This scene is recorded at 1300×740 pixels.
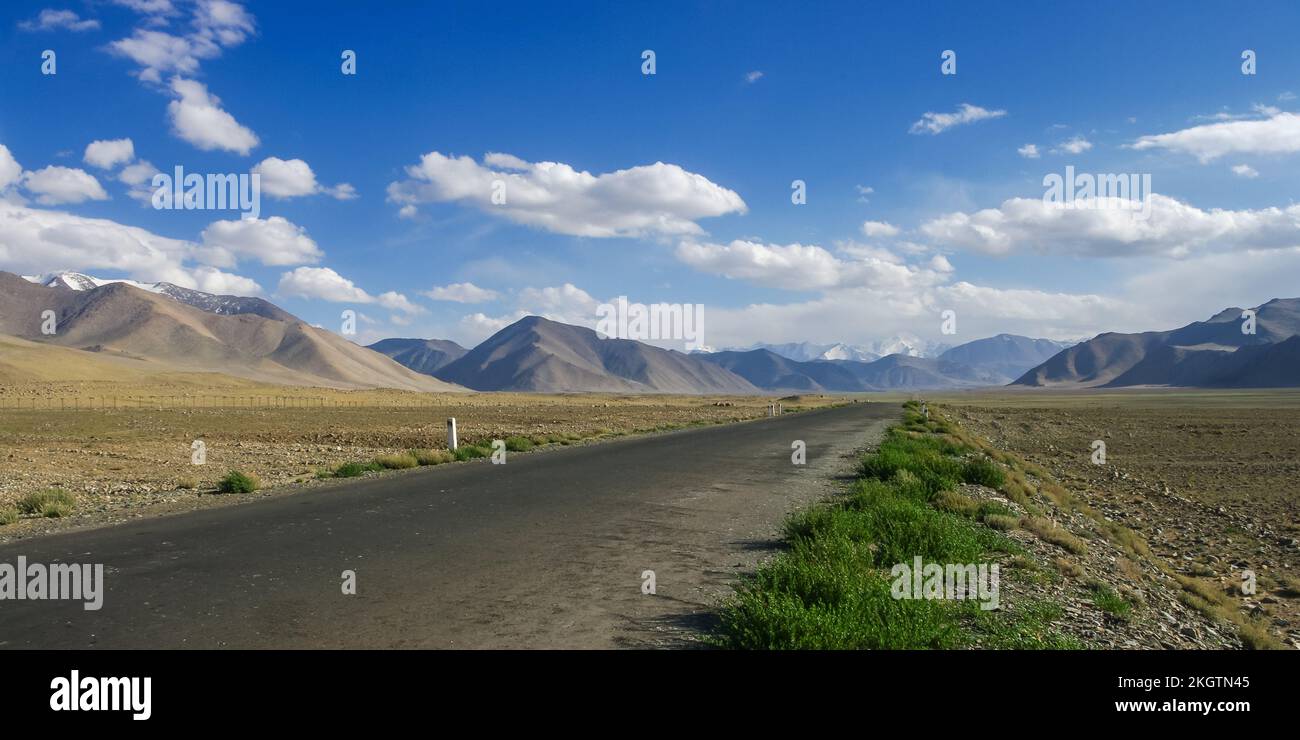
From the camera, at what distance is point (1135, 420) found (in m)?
69.5

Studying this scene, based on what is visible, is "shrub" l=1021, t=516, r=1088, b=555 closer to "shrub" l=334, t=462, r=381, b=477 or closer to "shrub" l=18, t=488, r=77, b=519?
"shrub" l=334, t=462, r=381, b=477

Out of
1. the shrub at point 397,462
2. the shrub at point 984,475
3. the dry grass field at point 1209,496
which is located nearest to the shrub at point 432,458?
Answer: the shrub at point 397,462

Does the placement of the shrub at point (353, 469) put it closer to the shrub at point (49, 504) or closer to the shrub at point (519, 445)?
the shrub at point (49, 504)

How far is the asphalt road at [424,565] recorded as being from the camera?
259 inches

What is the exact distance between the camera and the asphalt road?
21.6ft

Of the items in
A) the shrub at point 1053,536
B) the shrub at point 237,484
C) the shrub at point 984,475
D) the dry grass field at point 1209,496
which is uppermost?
the shrub at point 237,484

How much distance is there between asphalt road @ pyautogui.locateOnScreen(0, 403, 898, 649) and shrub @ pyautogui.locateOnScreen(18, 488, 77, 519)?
2190mm

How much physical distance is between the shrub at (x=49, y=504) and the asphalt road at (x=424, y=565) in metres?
2.19

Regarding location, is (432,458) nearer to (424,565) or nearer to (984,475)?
(424,565)

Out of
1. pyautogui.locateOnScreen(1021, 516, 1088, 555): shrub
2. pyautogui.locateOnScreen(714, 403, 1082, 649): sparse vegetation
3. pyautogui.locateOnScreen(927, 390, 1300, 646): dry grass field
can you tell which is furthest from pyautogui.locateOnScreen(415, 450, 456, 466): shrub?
pyautogui.locateOnScreen(927, 390, 1300, 646): dry grass field
